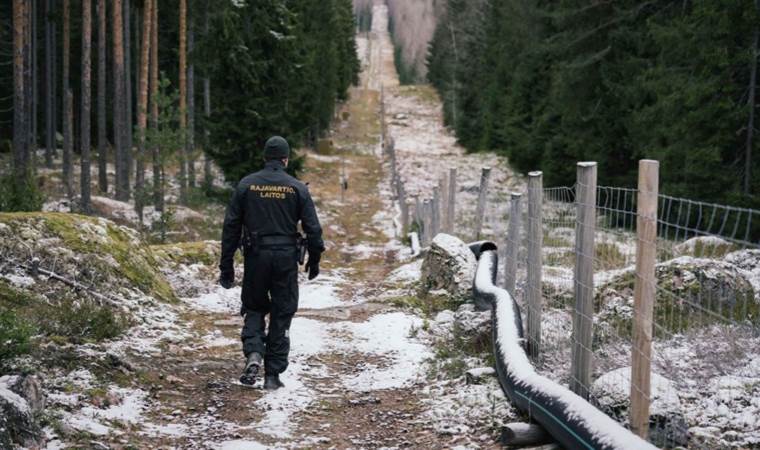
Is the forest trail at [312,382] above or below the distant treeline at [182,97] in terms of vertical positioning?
below

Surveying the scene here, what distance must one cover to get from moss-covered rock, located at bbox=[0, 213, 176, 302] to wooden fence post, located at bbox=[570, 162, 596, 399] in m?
5.77

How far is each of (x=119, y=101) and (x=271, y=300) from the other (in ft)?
65.6

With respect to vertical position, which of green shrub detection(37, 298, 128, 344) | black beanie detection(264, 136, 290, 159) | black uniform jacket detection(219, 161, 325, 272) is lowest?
→ green shrub detection(37, 298, 128, 344)

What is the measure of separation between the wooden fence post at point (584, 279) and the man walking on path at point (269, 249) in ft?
8.65

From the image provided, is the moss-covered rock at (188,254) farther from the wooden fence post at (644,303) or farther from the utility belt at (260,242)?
the wooden fence post at (644,303)

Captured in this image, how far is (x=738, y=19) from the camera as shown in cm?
1555

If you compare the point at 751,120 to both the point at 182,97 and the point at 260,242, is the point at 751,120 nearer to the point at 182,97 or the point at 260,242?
the point at 260,242

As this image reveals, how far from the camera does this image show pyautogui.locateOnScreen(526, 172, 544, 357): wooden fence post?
6410mm

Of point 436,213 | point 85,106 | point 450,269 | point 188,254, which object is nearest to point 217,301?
point 188,254

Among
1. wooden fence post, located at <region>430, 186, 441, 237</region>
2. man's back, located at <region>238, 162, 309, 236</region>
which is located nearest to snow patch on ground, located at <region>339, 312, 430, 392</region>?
man's back, located at <region>238, 162, 309, 236</region>

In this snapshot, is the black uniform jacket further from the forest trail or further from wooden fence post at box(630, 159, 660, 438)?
wooden fence post at box(630, 159, 660, 438)

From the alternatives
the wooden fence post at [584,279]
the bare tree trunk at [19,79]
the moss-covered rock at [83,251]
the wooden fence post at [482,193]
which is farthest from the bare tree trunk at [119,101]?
the wooden fence post at [584,279]

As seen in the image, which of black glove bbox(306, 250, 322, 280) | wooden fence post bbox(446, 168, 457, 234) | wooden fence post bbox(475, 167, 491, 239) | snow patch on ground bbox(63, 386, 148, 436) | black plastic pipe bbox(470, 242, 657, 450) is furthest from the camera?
wooden fence post bbox(446, 168, 457, 234)

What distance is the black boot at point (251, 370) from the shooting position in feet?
20.8
